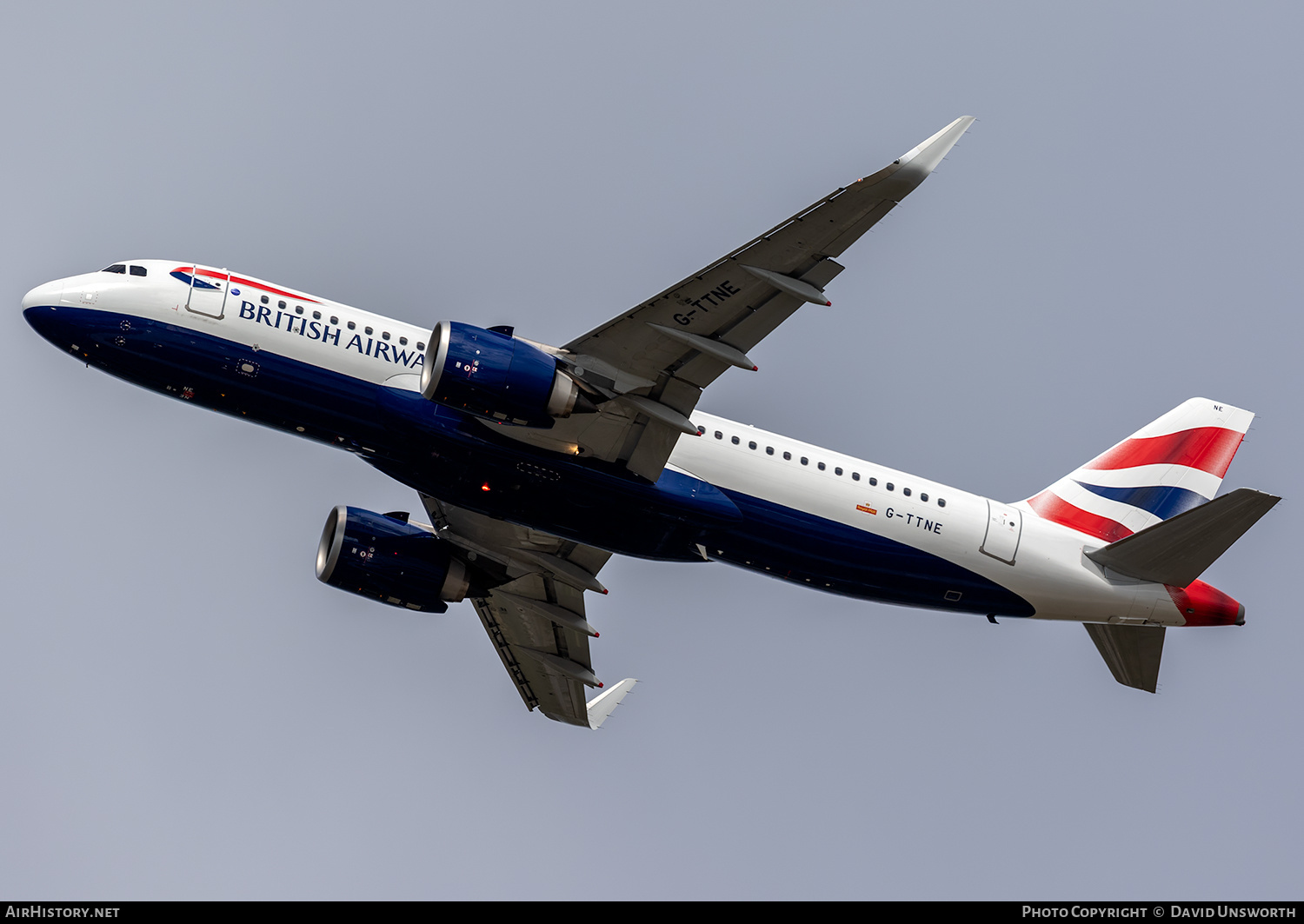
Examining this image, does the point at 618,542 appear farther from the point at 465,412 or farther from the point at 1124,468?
the point at 1124,468

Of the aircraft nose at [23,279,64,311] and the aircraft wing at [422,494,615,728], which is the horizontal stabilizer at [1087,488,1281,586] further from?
the aircraft nose at [23,279,64,311]

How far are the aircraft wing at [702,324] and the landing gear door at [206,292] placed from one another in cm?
881

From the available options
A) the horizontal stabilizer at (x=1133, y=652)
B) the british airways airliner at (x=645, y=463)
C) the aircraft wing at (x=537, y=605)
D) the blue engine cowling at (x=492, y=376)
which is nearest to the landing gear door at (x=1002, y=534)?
the british airways airliner at (x=645, y=463)

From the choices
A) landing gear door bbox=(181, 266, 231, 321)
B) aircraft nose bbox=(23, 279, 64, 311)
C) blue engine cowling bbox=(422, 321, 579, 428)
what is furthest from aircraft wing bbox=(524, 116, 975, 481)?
aircraft nose bbox=(23, 279, 64, 311)

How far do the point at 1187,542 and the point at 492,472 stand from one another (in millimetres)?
19619

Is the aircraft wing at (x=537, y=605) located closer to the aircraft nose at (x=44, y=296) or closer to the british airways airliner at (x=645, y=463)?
the british airways airliner at (x=645, y=463)

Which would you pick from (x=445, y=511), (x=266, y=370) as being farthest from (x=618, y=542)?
(x=266, y=370)

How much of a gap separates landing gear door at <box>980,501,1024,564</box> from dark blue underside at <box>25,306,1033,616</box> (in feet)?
3.29

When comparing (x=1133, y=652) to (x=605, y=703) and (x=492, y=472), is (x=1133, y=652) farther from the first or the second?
(x=492, y=472)

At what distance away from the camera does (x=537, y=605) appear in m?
44.0

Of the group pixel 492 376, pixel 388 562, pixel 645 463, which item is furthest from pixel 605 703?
pixel 492 376

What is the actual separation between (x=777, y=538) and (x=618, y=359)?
276 inches

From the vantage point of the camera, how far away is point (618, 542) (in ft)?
122

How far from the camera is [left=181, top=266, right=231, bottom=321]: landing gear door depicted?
1368 inches
